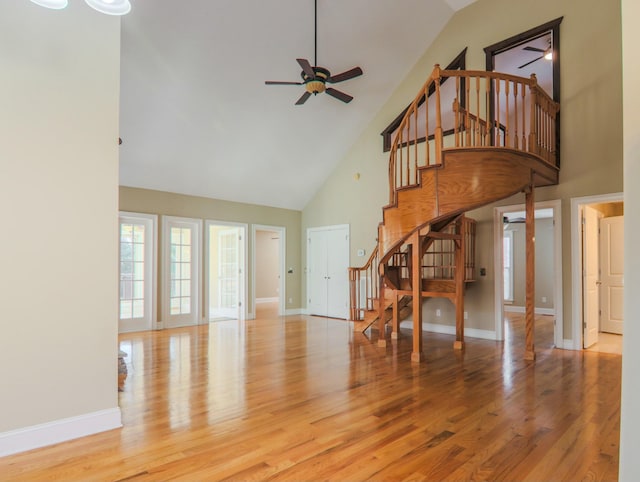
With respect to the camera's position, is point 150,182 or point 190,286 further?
point 190,286

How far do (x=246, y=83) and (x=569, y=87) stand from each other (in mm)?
4537

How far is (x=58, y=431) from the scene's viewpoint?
258cm

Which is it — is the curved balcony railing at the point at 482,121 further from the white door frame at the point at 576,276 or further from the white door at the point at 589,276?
the white door at the point at 589,276

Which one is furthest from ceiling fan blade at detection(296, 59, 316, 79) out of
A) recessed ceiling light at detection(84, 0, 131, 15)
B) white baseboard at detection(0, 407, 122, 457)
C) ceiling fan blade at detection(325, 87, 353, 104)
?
white baseboard at detection(0, 407, 122, 457)

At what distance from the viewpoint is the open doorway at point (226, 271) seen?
8.30 m

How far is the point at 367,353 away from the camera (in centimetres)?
515

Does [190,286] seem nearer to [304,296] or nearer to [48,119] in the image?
[304,296]

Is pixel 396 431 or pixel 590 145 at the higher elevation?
pixel 590 145

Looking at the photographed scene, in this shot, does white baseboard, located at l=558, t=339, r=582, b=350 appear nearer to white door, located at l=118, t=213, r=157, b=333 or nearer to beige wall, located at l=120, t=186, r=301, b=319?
beige wall, located at l=120, t=186, r=301, b=319

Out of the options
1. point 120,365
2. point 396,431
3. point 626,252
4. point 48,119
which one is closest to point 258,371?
point 120,365

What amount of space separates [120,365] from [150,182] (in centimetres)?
406

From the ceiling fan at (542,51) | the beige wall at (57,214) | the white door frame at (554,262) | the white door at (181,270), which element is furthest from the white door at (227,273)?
the ceiling fan at (542,51)

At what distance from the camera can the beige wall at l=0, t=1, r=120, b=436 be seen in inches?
98.1

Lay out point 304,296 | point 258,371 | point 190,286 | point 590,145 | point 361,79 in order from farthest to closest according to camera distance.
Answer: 1. point 304,296
2. point 190,286
3. point 361,79
4. point 590,145
5. point 258,371
